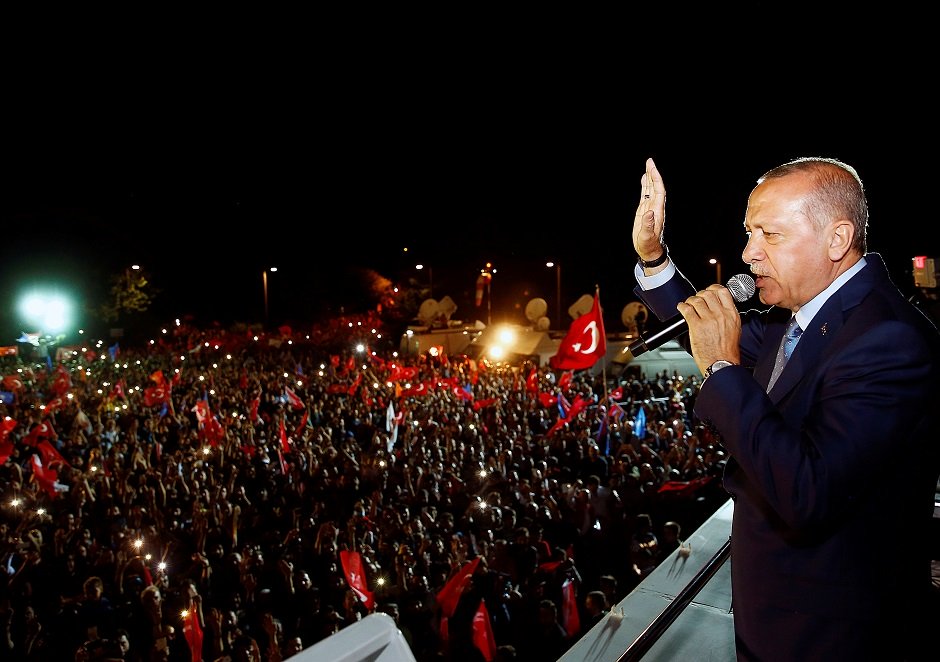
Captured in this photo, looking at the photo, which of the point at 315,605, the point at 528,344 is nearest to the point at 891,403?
the point at 315,605

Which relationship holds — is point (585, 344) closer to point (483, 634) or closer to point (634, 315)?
point (483, 634)

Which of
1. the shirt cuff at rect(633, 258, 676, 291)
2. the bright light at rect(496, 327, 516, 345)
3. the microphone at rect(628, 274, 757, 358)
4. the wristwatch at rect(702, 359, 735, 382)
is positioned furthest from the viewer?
the bright light at rect(496, 327, 516, 345)

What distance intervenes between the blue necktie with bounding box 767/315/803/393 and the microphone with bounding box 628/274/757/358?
0.24 m

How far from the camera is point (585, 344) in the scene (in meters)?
10.8

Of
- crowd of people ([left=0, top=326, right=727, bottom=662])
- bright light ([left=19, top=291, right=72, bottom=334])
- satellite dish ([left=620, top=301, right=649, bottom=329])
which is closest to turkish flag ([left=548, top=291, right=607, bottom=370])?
crowd of people ([left=0, top=326, right=727, bottom=662])

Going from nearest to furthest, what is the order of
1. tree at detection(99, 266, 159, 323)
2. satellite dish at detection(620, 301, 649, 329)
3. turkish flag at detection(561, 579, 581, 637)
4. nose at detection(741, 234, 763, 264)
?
nose at detection(741, 234, 763, 264) < turkish flag at detection(561, 579, 581, 637) < satellite dish at detection(620, 301, 649, 329) < tree at detection(99, 266, 159, 323)

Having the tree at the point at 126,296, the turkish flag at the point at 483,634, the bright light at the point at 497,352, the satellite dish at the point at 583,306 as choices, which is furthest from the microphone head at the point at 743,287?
the tree at the point at 126,296

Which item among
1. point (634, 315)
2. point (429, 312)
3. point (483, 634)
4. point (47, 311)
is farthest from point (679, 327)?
point (47, 311)

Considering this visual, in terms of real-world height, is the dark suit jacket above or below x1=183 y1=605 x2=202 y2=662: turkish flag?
above

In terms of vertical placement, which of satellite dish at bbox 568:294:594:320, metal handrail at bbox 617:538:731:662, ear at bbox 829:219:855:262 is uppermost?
satellite dish at bbox 568:294:594:320

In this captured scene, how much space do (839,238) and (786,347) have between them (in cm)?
29

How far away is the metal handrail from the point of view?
1.81 m

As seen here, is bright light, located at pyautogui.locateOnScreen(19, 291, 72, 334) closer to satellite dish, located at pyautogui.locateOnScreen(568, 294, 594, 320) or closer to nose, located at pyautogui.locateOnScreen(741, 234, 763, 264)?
satellite dish, located at pyautogui.locateOnScreen(568, 294, 594, 320)

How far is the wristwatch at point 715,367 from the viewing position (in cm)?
133
